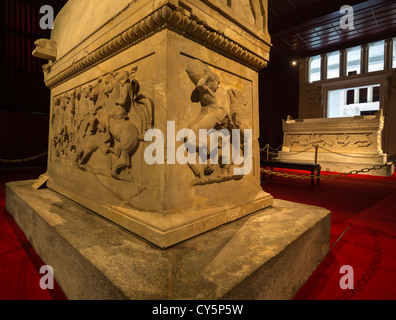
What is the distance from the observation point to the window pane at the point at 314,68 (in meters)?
13.8

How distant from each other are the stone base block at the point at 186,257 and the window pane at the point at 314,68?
45.5 feet

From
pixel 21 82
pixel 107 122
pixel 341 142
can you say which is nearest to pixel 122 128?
pixel 107 122

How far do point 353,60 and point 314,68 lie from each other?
1950mm

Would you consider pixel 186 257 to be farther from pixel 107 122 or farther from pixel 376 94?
pixel 376 94

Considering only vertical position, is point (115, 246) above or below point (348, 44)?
below

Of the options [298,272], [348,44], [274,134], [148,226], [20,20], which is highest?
[348,44]

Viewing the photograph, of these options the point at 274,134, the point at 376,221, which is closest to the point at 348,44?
the point at 274,134

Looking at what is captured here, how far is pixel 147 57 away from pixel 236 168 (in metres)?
1.22

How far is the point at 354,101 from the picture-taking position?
43.7ft

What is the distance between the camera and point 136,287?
112 centimetres

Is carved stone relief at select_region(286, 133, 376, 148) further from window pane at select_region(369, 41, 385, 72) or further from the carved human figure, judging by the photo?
the carved human figure

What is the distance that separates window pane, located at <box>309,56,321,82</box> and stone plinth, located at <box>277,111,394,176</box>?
5548mm
